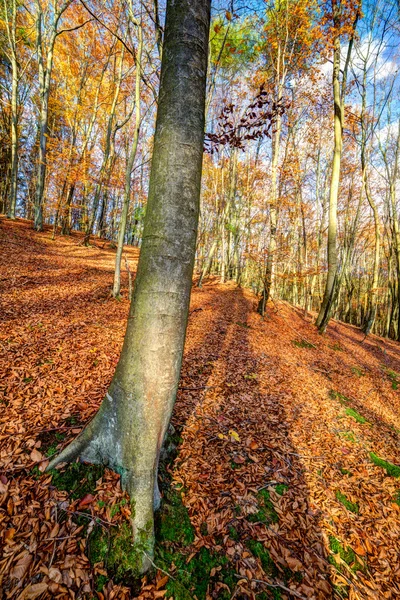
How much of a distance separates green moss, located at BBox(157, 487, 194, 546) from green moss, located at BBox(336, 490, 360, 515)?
5.72ft

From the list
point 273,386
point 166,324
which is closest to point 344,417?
point 273,386

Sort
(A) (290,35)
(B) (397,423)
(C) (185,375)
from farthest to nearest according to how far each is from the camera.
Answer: (A) (290,35), (B) (397,423), (C) (185,375)

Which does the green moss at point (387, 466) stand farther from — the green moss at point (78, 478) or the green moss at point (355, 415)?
the green moss at point (78, 478)

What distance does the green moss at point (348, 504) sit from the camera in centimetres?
278

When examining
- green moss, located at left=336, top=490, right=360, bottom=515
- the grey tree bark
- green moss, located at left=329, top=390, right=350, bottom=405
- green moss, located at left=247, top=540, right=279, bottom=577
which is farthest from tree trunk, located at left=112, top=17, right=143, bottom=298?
the grey tree bark

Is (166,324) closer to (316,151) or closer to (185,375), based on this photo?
(185,375)

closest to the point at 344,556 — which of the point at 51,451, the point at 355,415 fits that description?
the point at 51,451

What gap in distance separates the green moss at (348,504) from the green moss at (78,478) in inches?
102

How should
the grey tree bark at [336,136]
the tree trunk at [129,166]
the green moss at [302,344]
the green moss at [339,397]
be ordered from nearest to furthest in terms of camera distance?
the green moss at [339,397]
the tree trunk at [129,166]
the green moss at [302,344]
the grey tree bark at [336,136]

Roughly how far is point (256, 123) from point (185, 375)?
12.9 feet

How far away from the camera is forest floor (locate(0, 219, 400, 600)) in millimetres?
1853

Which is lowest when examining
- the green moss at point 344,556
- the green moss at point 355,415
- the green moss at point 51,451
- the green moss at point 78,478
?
the green moss at point 344,556

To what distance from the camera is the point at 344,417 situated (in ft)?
15.2

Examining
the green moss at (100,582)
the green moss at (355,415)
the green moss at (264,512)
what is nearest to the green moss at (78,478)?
the green moss at (100,582)
